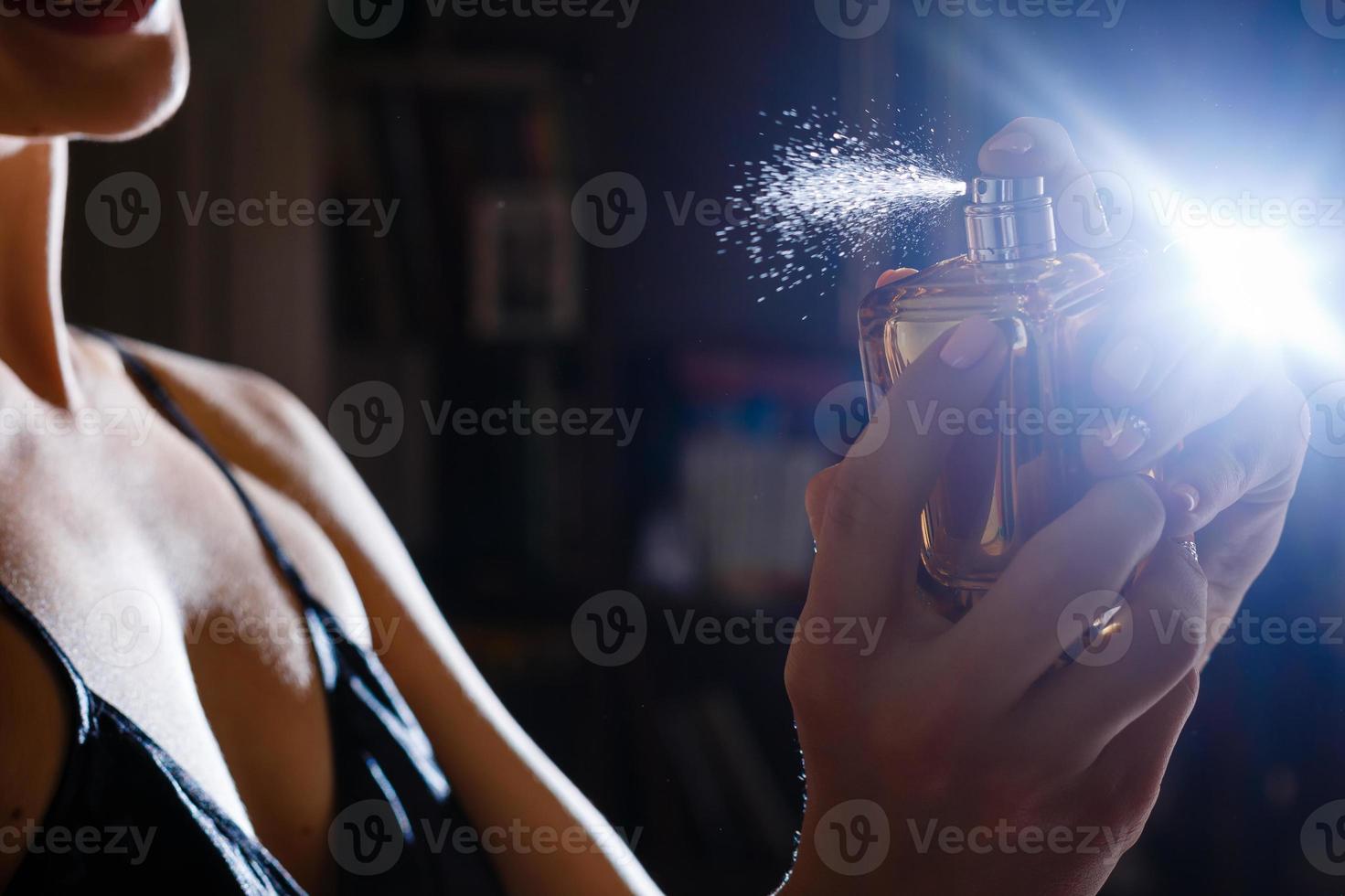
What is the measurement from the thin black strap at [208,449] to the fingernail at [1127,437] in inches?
17.5

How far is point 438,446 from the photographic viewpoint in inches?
68.8


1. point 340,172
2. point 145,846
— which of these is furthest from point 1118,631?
point 340,172

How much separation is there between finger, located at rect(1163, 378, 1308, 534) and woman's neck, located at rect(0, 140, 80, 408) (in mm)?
568

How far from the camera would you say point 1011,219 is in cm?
45

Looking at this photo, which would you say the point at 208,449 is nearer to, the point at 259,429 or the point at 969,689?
the point at 259,429

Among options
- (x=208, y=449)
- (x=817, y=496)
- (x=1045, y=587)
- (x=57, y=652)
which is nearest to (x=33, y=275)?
(x=208, y=449)

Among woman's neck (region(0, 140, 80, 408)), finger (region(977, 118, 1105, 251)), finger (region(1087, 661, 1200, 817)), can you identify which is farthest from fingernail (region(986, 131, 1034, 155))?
woman's neck (region(0, 140, 80, 408))

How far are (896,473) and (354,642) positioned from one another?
386mm

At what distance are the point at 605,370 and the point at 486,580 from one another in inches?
14.9

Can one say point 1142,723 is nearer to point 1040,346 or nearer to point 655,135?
point 1040,346

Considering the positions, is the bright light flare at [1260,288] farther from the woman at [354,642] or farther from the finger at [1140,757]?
the finger at [1140,757]

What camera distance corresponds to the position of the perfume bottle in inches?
16.3

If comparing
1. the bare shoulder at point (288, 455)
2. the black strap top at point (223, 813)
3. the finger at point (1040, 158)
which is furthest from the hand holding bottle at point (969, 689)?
the bare shoulder at point (288, 455)

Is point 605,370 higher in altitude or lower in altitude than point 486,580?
higher
